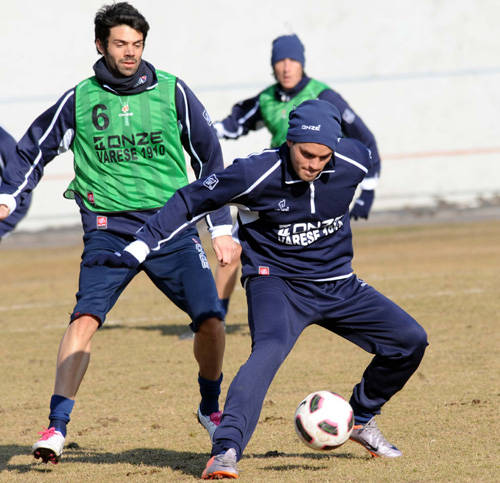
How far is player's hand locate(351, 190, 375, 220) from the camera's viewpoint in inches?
380

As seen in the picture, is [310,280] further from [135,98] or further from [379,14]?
[379,14]

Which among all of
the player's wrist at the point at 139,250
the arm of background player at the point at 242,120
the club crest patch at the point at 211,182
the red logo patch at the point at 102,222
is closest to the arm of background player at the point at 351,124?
the arm of background player at the point at 242,120

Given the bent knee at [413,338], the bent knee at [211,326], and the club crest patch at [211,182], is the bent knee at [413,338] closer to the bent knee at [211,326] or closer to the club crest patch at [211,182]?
the bent knee at [211,326]

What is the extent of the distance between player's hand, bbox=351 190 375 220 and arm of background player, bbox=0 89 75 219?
165 inches

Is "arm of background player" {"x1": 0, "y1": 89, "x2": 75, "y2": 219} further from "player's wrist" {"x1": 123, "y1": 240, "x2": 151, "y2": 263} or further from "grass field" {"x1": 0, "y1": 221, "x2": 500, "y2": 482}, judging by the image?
"grass field" {"x1": 0, "y1": 221, "x2": 500, "y2": 482}

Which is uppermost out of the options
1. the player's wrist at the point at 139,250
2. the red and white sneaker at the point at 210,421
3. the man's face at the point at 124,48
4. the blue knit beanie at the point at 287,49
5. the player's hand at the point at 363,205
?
the man's face at the point at 124,48

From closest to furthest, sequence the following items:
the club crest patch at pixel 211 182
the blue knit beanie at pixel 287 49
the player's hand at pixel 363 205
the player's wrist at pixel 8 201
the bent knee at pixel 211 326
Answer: the club crest patch at pixel 211 182 → the bent knee at pixel 211 326 → the player's wrist at pixel 8 201 → the blue knit beanie at pixel 287 49 → the player's hand at pixel 363 205

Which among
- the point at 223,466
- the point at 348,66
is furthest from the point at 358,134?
the point at 348,66

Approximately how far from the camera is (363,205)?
9703 mm

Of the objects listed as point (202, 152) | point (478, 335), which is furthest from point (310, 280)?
point (478, 335)

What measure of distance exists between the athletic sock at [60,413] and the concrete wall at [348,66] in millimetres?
15657

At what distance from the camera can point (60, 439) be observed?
17.2 feet

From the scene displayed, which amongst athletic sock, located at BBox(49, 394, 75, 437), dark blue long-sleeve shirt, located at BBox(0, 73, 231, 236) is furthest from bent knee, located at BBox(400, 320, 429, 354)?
athletic sock, located at BBox(49, 394, 75, 437)

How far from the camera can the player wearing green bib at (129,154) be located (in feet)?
18.9
